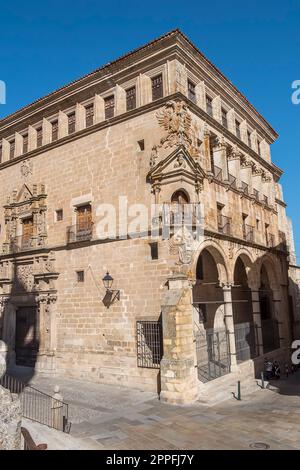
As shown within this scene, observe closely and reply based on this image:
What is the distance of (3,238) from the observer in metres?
20.3

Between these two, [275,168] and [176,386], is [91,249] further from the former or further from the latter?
[275,168]

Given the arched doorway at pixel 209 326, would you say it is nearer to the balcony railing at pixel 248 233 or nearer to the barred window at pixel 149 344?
the barred window at pixel 149 344

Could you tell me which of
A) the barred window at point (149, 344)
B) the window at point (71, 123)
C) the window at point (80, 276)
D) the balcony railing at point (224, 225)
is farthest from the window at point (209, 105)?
the barred window at point (149, 344)

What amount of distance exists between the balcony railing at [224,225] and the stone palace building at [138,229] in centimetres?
7

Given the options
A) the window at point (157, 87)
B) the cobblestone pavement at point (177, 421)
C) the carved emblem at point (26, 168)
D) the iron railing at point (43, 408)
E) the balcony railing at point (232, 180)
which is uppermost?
the window at point (157, 87)

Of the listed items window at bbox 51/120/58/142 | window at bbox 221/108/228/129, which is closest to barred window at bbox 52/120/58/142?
window at bbox 51/120/58/142

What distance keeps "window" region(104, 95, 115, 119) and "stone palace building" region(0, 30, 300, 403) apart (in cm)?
9

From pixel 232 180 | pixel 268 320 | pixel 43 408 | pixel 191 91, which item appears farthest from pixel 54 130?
pixel 268 320

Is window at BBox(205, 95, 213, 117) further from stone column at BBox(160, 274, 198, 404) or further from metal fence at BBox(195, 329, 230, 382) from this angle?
metal fence at BBox(195, 329, 230, 382)

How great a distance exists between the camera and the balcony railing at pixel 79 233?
16266mm

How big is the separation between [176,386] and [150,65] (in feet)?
42.8

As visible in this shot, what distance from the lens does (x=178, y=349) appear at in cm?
1204

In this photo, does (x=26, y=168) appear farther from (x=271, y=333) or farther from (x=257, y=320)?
(x=271, y=333)
